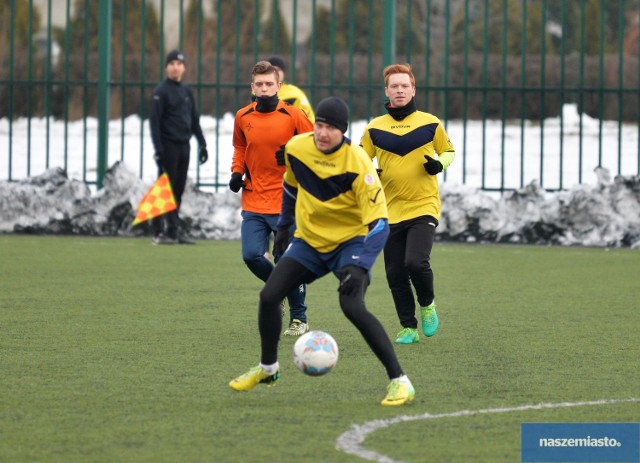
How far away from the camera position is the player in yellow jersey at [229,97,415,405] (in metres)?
7.05

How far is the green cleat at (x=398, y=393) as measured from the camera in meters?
6.94

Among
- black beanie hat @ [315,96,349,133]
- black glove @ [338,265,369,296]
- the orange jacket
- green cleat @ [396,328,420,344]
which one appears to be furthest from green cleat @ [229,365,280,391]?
the orange jacket

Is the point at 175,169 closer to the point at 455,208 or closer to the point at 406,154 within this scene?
the point at 455,208

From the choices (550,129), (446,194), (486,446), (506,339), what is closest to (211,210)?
(446,194)

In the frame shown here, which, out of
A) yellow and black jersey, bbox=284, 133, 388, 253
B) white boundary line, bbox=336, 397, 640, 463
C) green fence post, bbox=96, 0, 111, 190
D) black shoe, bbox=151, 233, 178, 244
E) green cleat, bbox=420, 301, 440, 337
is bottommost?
white boundary line, bbox=336, 397, 640, 463

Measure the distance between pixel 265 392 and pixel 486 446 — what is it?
167 centimetres

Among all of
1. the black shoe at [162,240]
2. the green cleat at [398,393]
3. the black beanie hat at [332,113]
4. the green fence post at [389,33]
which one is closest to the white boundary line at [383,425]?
the green cleat at [398,393]

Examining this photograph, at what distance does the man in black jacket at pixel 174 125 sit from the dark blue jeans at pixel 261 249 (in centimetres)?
659

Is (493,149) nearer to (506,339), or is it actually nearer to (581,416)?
(506,339)

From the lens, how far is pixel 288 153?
7.46m

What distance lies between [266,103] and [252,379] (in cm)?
303

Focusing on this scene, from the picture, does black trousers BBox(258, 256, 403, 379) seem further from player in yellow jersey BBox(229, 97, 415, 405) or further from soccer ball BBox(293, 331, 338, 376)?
soccer ball BBox(293, 331, 338, 376)

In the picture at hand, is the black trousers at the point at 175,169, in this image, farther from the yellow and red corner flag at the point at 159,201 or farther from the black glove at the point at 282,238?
the black glove at the point at 282,238

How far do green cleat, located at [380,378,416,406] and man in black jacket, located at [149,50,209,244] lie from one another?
9617mm
